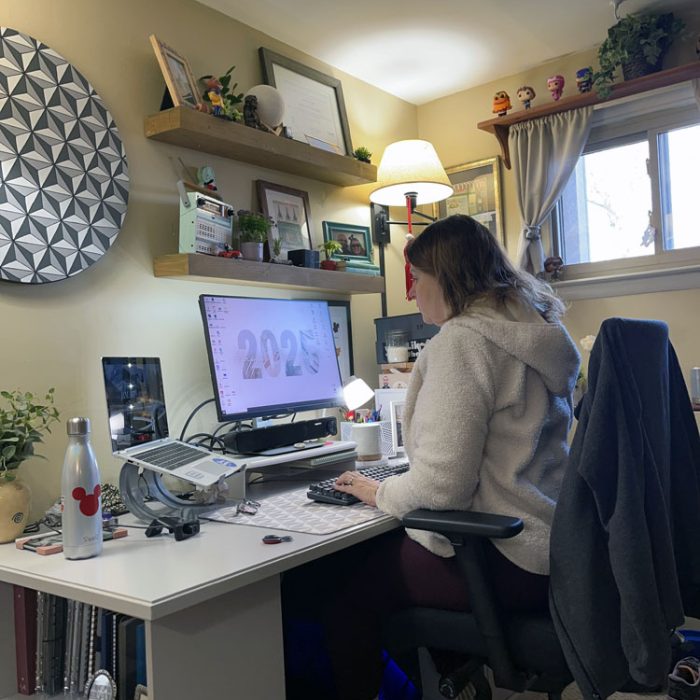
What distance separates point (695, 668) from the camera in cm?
199

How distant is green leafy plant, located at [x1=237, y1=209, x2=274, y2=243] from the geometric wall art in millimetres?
387

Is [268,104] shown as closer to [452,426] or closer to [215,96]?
[215,96]

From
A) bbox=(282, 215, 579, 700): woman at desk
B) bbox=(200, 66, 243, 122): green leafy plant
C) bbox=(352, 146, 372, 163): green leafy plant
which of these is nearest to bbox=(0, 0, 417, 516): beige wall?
bbox=(200, 66, 243, 122): green leafy plant

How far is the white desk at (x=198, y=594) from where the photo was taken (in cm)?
102

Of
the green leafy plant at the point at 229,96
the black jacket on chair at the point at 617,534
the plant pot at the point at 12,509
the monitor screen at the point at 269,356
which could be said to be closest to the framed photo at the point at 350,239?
the monitor screen at the point at 269,356

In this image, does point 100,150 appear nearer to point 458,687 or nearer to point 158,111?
point 158,111

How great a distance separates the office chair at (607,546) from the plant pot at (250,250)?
1095 millimetres

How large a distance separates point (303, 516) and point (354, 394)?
84cm

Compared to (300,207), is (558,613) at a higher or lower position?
lower

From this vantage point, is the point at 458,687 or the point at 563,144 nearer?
the point at 458,687

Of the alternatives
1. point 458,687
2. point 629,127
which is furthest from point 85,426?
point 629,127

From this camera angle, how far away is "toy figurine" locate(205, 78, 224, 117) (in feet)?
6.57

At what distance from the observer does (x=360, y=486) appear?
1.56 meters

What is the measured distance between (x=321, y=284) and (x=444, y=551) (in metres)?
1.20
